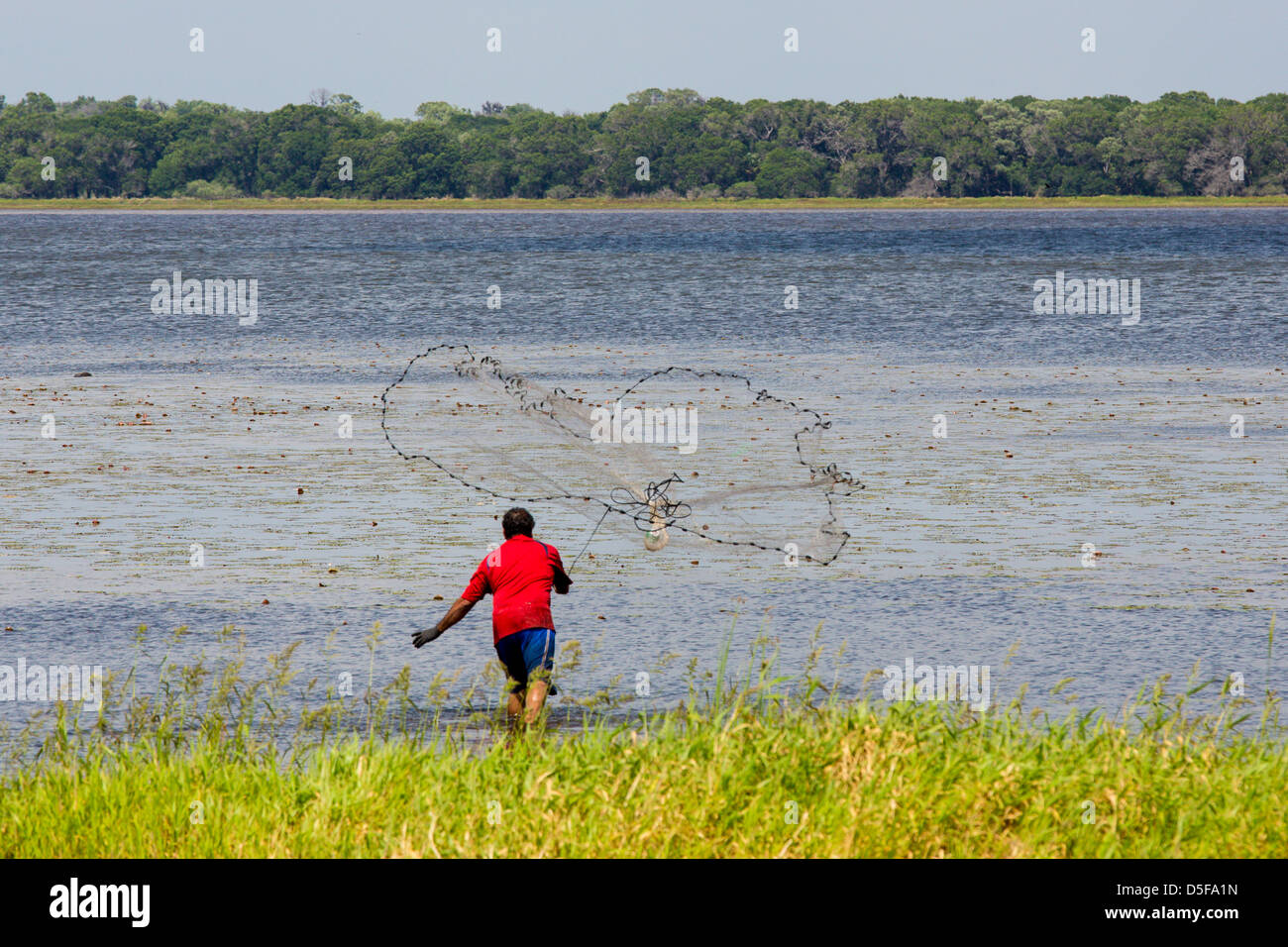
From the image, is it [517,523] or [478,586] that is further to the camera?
[517,523]

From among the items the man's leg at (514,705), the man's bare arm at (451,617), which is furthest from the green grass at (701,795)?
the man's leg at (514,705)

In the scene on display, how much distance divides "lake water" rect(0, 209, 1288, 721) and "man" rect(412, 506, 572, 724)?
1.44 m

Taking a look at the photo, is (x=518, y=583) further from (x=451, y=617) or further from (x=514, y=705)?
(x=514, y=705)

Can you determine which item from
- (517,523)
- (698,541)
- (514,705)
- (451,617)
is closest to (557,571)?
(517,523)

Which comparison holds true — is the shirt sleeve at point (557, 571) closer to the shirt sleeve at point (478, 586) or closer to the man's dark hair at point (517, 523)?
the man's dark hair at point (517, 523)

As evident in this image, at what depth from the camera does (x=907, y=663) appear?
587 inches

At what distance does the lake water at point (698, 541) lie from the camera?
15797mm

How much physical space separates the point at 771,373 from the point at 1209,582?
81.8 feet

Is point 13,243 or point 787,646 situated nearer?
point 787,646

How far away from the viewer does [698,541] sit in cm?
2067

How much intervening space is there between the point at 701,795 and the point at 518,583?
11.7ft

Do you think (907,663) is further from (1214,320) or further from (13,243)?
(13,243)

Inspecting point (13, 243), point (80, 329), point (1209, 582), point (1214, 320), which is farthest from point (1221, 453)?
point (13, 243)

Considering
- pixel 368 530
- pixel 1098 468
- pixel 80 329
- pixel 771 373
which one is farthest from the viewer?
pixel 80 329
